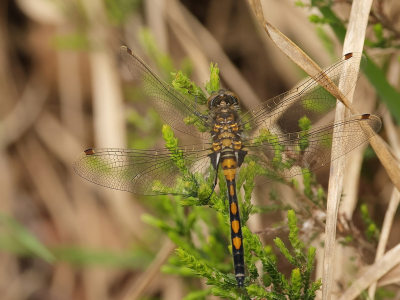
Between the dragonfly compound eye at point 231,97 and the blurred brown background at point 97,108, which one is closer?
the dragonfly compound eye at point 231,97

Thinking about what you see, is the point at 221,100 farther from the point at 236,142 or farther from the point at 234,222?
the point at 234,222

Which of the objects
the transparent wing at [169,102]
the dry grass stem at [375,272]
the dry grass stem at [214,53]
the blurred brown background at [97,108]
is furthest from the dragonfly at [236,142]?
the dry grass stem at [214,53]

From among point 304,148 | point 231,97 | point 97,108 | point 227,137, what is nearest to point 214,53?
point 97,108

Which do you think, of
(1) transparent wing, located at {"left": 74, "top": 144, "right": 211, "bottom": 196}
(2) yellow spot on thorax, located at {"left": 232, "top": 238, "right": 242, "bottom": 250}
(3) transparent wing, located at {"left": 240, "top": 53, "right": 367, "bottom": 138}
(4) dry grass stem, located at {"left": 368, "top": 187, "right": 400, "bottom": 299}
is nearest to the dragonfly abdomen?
(2) yellow spot on thorax, located at {"left": 232, "top": 238, "right": 242, "bottom": 250}

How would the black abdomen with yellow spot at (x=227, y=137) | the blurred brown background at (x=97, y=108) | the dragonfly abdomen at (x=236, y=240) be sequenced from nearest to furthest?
1. the dragonfly abdomen at (x=236, y=240)
2. the black abdomen with yellow spot at (x=227, y=137)
3. the blurred brown background at (x=97, y=108)

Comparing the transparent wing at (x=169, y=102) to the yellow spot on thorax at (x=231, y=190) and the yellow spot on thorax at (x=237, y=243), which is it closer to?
the yellow spot on thorax at (x=231, y=190)

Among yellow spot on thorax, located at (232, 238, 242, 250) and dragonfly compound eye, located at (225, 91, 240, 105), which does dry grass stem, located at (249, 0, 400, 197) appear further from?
yellow spot on thorax, located at (232, 238, 242, 250)

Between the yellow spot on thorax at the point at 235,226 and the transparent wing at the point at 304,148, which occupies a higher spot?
the transparent wing at the point at 304,148
